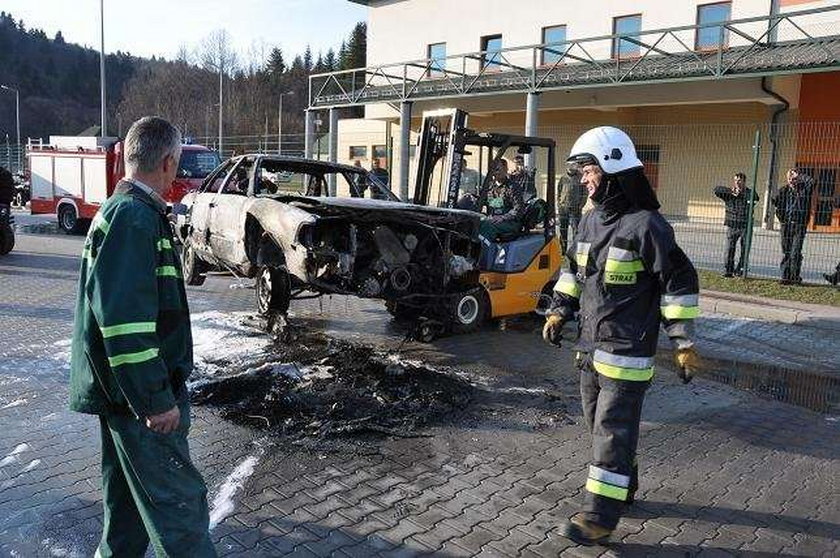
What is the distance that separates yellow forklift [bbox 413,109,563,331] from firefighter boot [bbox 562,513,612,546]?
13.7 feet

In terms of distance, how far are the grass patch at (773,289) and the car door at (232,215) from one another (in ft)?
25.0

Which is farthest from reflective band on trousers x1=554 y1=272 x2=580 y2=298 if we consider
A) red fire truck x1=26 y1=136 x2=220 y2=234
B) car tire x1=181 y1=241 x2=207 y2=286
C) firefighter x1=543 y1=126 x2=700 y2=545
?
red fire truck x1=26 y1=136 x2=220 y2=234

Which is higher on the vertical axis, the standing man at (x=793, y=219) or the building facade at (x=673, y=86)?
the building facade at (x=673, y=86)

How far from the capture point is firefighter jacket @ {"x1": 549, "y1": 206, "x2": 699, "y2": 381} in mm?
3641

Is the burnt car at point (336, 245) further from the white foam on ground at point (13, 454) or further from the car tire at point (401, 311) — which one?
the white foam on ground at point (13, 454)

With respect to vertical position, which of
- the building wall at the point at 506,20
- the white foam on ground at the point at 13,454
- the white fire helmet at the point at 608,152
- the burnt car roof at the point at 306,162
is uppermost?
the building wall at the point at 506,20

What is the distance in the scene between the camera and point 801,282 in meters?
11.9

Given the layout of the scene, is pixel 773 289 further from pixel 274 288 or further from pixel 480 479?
pixel 480 479

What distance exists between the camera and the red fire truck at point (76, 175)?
18562 mm

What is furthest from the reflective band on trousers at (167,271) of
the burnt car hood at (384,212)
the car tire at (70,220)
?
the car tire at (70,220)

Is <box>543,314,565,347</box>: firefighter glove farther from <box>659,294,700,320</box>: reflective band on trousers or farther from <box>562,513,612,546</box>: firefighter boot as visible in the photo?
<box>562,513,612,546</box>: firefighter boot

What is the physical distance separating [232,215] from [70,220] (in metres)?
13.9

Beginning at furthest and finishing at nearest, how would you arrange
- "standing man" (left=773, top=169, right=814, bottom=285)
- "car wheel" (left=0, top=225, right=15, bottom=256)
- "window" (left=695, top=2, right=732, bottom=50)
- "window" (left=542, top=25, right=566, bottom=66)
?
"window" (left=542, top=25, right=566, bottom=66)
"window" (left=695, top=2, right=732, bottom=50)
"car wheel" (left=0, top=225, right=15, bottom=256)
"standing man" (left=773, top=169, right=814, bottom=285)

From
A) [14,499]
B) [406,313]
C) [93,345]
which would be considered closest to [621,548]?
[93,345]
